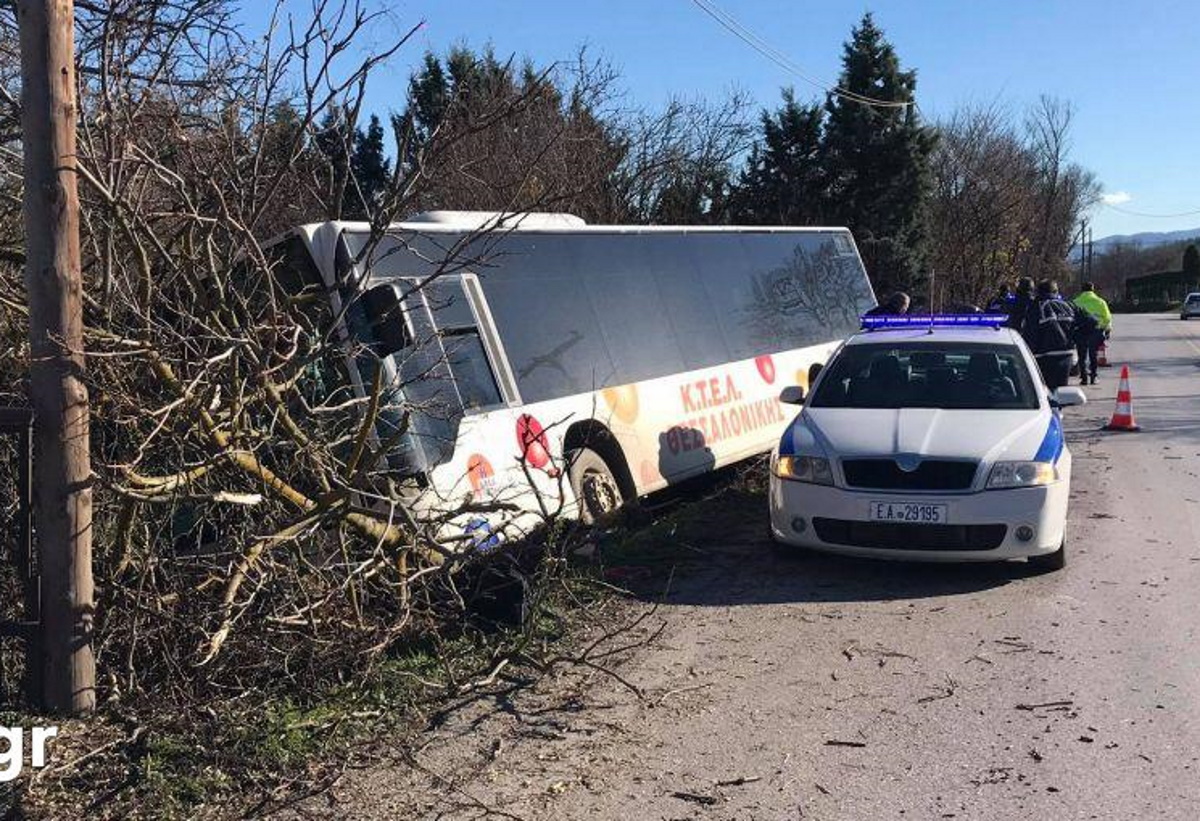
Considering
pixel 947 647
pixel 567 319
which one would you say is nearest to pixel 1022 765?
pixel 947 647

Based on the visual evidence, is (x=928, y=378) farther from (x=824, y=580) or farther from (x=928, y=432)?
(x=824, y=580)

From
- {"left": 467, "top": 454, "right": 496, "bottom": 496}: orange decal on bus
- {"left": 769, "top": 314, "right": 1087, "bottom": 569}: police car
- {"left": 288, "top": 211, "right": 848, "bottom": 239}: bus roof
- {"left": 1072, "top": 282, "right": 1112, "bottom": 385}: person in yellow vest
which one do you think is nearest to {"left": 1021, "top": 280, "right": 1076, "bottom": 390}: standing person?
{"left": 288, "top": 211, "right": 848, "bottom": 239}: bus roof

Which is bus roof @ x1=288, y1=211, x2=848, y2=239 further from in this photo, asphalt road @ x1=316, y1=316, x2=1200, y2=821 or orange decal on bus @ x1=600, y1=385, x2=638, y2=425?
asphalt road @ x1=316, y1=316, x2=1200, y2=821

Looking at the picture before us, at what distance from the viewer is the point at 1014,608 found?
6301mm

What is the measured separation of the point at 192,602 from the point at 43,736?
75 centimetres

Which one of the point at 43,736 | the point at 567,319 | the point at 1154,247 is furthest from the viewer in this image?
the point at 1154,247

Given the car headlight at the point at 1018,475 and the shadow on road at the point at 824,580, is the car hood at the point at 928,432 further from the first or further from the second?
the shadow on road at the point at 824,580

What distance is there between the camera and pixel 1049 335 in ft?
46.9

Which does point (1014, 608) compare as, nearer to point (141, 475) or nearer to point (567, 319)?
point (567, 319)

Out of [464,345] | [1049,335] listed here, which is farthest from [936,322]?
[1049,335]

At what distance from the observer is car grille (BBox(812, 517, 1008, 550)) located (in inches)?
261

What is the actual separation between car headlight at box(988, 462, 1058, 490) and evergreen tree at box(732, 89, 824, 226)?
23.1 m

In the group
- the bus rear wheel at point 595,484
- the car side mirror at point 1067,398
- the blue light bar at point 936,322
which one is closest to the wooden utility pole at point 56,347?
the bus rear wheel at point 595,484

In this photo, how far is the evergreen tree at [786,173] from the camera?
30.0 m
